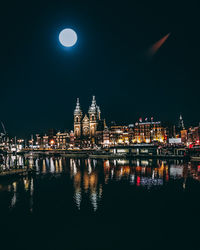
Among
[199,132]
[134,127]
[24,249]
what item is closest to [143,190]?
[24,249]

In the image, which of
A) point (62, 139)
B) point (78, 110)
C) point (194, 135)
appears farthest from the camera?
point (62, 139)

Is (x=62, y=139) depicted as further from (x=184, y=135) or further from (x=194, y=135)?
(x=194, y=135)

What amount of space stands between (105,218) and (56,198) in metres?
8.93

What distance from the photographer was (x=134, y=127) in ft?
461

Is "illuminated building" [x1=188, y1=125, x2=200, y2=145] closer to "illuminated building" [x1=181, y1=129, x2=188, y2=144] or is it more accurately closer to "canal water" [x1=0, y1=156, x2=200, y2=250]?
"illuminated building" [x1=181, y1=129, x2=188, y2=144]

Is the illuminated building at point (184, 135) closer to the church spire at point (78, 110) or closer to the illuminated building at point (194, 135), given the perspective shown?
the illuminated building at point (194, 135)

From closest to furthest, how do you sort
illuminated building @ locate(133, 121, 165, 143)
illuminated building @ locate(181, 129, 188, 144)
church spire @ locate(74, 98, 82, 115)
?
illuminated building @ locate(133, 121, 165, 143) → illuminated building @ locate(181, 129, 188, 144) → church spire @ locate(74, 98, 82, 115)

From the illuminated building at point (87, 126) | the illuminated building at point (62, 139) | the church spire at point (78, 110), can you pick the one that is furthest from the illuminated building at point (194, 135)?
the illuminated building at point (62, 139)

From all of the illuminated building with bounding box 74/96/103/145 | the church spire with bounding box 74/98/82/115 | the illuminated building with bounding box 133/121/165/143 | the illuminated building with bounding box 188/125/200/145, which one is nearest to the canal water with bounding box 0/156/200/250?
the illuminated building with bounding box 188/125/200/145

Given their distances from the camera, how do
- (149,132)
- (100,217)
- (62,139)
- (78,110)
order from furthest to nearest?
(62,139) → (78,110) → (149,132) → (100,217)

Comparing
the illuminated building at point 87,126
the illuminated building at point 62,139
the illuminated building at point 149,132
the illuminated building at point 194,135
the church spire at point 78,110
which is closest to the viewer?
the illuminated building at point 194,135

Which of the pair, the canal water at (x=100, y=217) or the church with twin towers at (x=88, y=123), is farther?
the church with twin towers at (x=88, y=123)

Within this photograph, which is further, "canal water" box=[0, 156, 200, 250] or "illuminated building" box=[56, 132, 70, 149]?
"illuminated building" box=[56, 132, 70, 149]

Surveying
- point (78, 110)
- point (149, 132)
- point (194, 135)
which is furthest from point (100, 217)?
point (78, 110)
